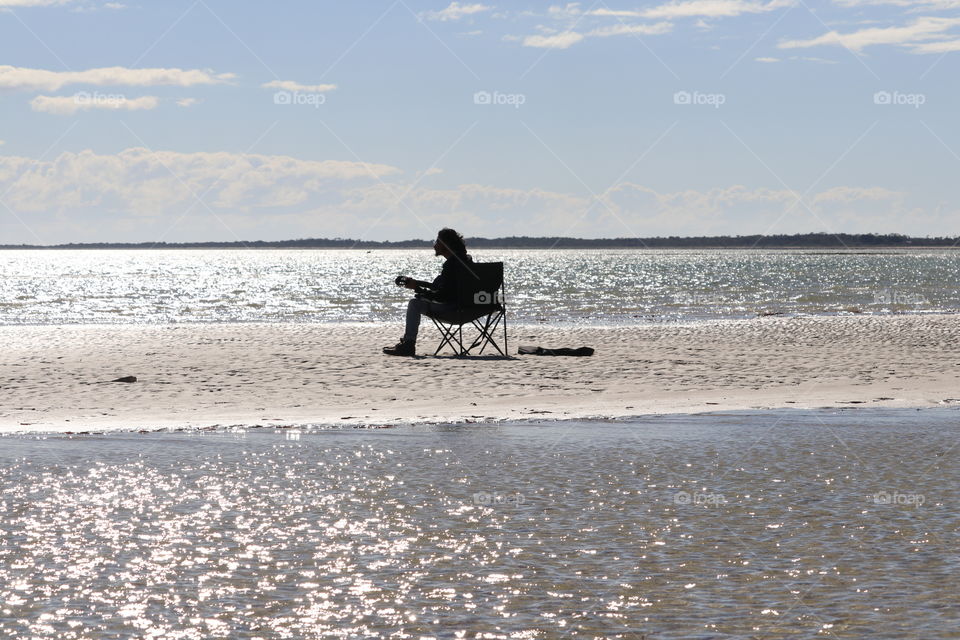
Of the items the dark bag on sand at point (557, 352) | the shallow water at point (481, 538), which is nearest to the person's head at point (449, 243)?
the dark bag on sand at point (557, 352)

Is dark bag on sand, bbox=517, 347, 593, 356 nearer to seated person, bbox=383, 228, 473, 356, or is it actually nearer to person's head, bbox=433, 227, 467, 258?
seated person, bbox=383, 228, 473, 356

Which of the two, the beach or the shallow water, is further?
the beach

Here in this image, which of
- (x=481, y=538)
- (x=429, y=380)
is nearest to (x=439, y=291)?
(x=429, y=380)

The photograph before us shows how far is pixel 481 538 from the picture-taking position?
5477 mm

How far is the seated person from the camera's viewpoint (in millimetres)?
16141

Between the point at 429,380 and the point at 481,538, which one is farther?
the point at 429,380

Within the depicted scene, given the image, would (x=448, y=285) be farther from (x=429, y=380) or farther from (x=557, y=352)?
(x=429, y=380)

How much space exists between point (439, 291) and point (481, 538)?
36.4 feet

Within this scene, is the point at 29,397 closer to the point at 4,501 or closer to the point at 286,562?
the point at 4,501

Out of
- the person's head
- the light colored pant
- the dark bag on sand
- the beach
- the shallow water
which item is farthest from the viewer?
the dark bag on sand

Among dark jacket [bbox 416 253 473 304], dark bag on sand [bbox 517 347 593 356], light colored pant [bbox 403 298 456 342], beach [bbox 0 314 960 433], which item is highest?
Result: dark jacket [bbox 416 253 473 304]

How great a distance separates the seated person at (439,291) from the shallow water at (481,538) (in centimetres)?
742

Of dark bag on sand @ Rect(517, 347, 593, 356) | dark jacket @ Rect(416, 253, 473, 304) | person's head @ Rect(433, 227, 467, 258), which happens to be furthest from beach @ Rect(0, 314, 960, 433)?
person's head @ Rect(433, 227, 467, 258)

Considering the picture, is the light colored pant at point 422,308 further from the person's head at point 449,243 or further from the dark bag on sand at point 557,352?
the dark bag on sand at point 557,352
